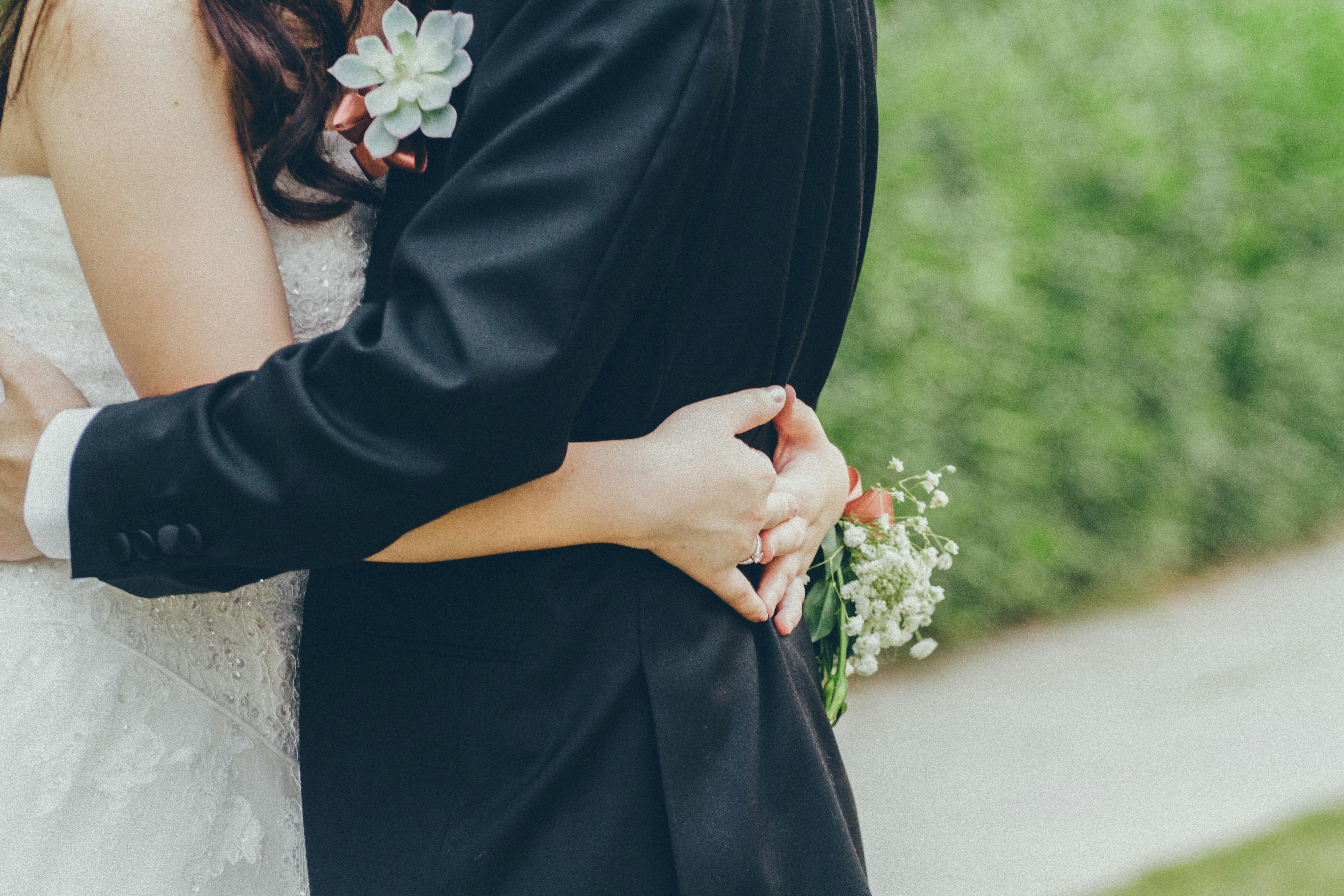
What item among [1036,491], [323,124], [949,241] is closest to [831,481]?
[323,124]

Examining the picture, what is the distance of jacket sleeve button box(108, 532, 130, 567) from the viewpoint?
1.00 m

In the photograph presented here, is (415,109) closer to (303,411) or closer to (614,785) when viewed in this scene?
(303,411)

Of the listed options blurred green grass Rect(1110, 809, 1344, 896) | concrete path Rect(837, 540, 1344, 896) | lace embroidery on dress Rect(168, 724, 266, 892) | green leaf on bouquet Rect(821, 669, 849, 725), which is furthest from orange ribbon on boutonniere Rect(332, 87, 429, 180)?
blurred green grass Rect(1110, 809, 1344, 896)

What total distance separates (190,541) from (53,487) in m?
0.16

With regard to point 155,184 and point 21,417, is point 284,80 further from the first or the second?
point 21,417

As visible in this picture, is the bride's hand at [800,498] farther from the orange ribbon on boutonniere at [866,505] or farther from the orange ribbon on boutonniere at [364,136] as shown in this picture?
the orange ribbon on boutonniere at [364,136]

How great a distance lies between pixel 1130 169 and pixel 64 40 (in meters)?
4.36

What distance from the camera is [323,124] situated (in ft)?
3.72

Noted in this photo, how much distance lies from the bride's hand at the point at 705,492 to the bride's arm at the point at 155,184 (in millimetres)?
381

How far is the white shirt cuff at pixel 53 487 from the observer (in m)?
1.02

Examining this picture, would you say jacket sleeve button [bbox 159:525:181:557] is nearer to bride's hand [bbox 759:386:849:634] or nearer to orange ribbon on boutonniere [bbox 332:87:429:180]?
orange ribbon on boutonniere [bbox 332:87:429:180]

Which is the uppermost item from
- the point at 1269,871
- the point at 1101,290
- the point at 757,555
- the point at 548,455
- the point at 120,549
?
the point at 548,455

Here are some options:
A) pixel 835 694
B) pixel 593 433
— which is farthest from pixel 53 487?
pixel 835 694

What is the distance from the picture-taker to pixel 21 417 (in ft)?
3.59
